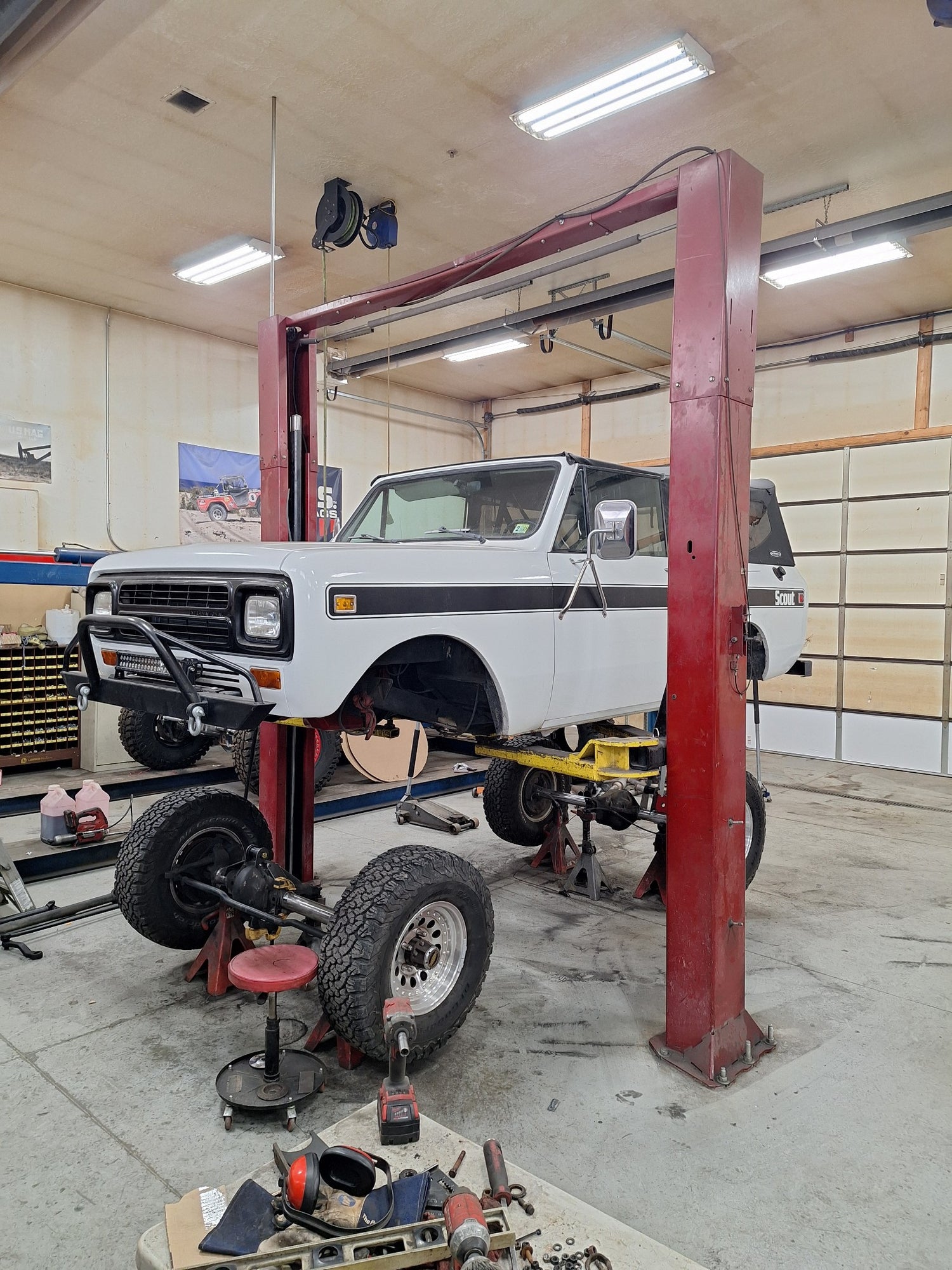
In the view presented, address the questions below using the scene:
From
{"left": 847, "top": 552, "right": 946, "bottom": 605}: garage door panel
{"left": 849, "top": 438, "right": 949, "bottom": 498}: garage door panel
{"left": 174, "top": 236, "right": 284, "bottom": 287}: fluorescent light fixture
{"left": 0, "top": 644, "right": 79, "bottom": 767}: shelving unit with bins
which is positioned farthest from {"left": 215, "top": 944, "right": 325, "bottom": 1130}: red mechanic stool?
{"left": 849, "top": 438, "right": 949, "bottom": 498}: garage door panel

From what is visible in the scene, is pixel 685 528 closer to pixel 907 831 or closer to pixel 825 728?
pixel 907 831

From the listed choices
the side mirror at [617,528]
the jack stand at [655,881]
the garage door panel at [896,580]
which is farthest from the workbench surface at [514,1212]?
the garage door panel at [896,580]

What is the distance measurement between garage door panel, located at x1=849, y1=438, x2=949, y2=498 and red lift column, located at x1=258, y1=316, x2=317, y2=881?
6983 millimetres

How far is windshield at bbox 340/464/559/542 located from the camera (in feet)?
13.0

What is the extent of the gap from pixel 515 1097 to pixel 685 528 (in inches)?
79.3

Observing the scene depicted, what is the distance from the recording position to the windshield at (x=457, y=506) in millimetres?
3951

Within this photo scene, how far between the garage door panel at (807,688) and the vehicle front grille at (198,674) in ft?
25.7

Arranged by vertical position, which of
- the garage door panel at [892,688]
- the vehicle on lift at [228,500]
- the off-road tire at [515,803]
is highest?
the vehicle on lift at [228,500]

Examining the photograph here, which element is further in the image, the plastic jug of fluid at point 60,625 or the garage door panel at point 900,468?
the garage door panel at point 900,468

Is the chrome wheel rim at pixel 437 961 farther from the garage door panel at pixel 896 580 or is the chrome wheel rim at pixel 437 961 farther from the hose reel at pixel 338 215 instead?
the garage door panel at pixel 896 580

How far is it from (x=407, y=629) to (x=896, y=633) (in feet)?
25.7

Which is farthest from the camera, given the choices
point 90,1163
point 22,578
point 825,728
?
point 825,728

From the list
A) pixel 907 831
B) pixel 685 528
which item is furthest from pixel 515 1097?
pixel 907 831

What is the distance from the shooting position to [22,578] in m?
5.67
